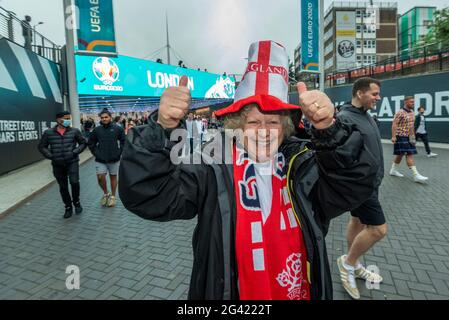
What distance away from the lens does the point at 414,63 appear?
58.3 feet

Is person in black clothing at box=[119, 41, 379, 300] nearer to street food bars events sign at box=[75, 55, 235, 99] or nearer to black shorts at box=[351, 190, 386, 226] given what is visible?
black shorts at box=[351, 190, 386, 226]

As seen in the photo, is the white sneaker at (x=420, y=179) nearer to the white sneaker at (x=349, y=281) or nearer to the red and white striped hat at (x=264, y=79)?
the white sneaker at (x=349, y=281)

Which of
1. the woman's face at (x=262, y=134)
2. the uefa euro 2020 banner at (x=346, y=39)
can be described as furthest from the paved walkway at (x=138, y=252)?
the uefa euro 2020 banner at (x=346, y=39)

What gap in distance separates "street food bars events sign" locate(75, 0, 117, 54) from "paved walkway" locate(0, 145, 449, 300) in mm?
3778

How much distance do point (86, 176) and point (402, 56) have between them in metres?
18.9

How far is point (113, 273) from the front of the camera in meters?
3.60

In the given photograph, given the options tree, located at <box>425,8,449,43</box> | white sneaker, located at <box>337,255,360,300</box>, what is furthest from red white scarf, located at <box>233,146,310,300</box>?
tree, located at <box>425,8,449,43</box>

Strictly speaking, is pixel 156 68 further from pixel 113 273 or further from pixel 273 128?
pixel 273 128

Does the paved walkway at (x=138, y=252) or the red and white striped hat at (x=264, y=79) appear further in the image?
the paved walkway at (x=138, y=252)

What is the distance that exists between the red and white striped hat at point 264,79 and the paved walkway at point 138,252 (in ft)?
7.48

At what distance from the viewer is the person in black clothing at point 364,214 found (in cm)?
296

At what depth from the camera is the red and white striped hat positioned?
1.61m

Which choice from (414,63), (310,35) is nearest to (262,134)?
(310,35)
